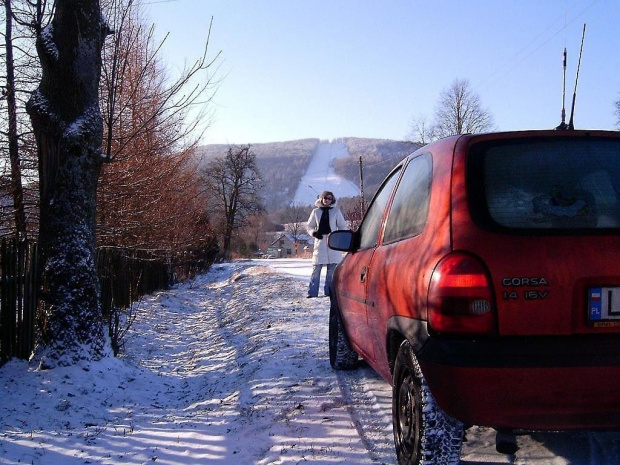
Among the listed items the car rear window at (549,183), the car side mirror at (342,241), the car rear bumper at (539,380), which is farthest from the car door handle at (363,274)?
the car rear bumper at (539,380)

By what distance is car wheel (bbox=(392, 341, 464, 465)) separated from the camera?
2.52m

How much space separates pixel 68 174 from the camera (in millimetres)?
6387

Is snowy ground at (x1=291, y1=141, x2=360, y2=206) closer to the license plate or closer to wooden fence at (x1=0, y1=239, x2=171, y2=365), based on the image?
wooden fence at (x1=0, y1=239, x2=171, y2=365)

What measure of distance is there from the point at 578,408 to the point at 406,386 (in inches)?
32.1

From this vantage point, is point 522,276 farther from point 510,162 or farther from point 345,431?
point 345,431

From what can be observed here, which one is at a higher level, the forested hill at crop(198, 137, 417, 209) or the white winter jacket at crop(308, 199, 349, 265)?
the forested hill at crop(198, 137, 417, 209)

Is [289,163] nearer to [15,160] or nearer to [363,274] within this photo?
[15,160]

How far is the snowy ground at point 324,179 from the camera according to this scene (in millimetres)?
116400

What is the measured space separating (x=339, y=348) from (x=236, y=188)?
156 feet

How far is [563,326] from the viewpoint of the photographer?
2.31m

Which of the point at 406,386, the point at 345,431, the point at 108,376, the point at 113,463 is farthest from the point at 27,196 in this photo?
the point at 406,386

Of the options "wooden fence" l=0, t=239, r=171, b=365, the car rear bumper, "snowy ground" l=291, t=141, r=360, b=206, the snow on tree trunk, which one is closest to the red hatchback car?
the car rear bumper

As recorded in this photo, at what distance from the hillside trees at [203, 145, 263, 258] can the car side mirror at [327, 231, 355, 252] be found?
153 ft

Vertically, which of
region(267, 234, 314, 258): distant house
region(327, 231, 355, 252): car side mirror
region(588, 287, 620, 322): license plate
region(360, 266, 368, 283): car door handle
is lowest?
region(267, 234, 314, 258): distant house
